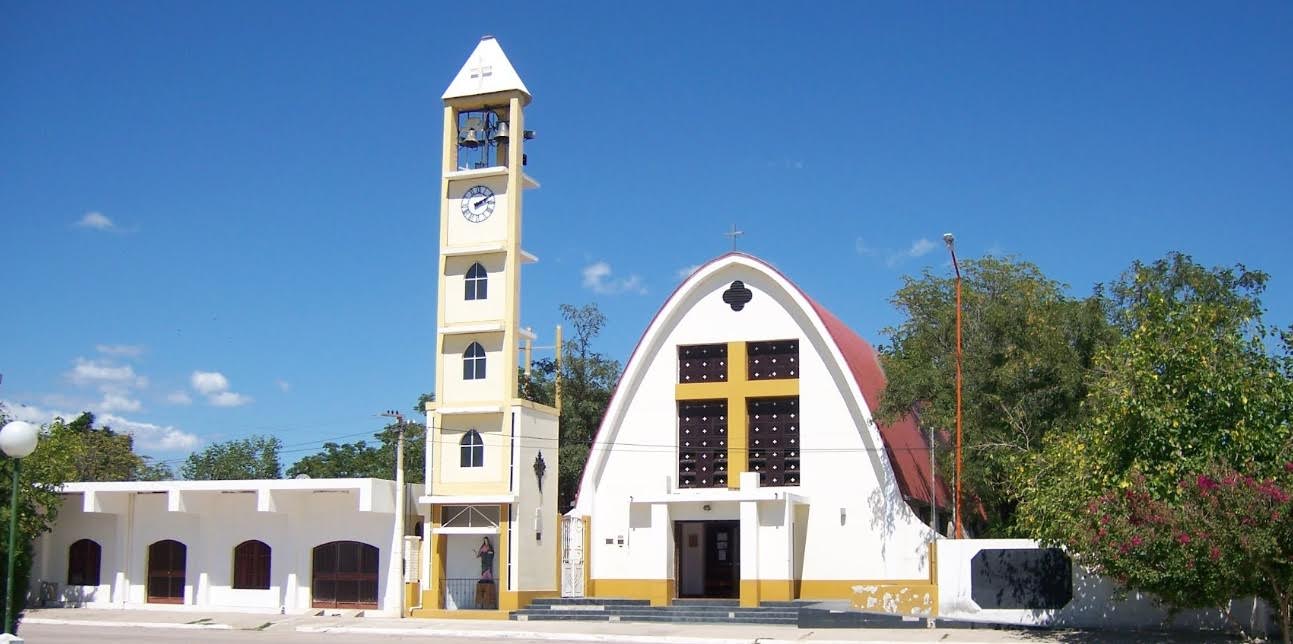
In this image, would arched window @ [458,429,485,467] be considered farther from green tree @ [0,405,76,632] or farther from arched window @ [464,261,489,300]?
green tree @ [0,405,76,632]

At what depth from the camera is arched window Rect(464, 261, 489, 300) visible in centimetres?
2786

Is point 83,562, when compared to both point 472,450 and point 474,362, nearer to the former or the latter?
point 472,450

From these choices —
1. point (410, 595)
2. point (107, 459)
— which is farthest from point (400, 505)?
point (107, 459)

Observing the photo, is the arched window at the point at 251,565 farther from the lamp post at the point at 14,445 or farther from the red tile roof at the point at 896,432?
the lamp post at the point at 14,445

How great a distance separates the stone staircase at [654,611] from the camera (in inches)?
963

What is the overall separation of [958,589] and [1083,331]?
247 inches

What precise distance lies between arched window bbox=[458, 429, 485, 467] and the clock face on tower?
4.78m

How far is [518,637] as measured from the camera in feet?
71.9

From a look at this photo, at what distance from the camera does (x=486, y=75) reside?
28.5m

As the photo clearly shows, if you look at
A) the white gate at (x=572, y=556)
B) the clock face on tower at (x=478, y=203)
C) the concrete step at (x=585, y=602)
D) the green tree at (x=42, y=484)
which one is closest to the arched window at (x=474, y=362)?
the clock face on tower at (x=478, y=203)

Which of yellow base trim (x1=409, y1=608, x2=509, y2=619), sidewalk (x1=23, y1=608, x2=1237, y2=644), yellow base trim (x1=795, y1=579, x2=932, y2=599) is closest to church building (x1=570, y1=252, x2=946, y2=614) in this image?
yellow base trim (x1=795, y1=579, x2=932, y2=599)

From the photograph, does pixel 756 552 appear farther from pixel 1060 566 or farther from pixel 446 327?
pixel 446 327

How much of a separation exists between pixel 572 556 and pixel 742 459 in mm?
4427

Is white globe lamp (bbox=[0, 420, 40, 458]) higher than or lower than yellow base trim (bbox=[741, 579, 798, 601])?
higher
